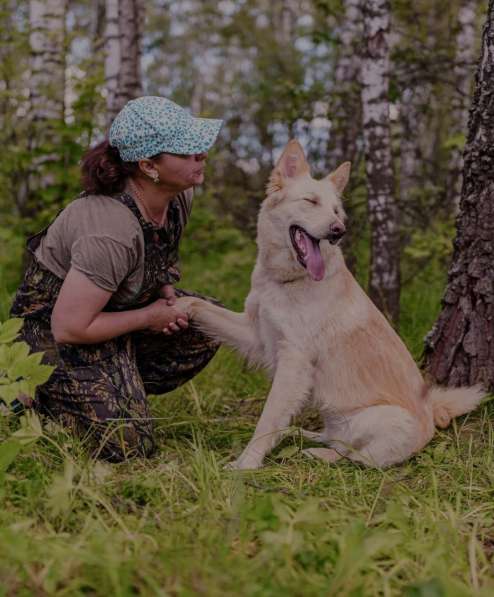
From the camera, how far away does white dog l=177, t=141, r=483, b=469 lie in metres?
3.13

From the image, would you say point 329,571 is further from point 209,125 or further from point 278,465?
point 209,125

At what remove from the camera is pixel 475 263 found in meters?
3.48

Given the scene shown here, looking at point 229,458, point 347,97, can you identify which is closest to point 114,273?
point 229,458

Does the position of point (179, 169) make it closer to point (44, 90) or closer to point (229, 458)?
point (229, 458)

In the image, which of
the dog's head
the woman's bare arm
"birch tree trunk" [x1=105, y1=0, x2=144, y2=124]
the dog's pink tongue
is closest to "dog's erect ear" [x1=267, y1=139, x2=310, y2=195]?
the dog's head

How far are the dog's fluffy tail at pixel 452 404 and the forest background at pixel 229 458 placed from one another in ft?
0.27

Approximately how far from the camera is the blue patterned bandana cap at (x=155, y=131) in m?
2.88

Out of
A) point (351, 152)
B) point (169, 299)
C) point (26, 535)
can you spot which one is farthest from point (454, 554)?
point (351, 152)

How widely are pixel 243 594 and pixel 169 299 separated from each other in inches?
75.7

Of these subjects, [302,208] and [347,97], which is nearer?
[302,208]

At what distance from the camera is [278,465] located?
2.97 meters

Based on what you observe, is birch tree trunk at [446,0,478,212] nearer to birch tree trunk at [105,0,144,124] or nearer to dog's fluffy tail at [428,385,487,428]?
birch tree trunk at [105,0,144,124]

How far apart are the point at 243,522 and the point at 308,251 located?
56.1 inches

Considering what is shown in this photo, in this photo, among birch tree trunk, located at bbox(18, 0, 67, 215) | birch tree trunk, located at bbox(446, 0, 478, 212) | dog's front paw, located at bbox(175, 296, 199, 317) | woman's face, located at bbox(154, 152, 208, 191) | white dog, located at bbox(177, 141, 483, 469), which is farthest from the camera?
birch tree trunk, located at bbox(446, 0, 478, 212)
